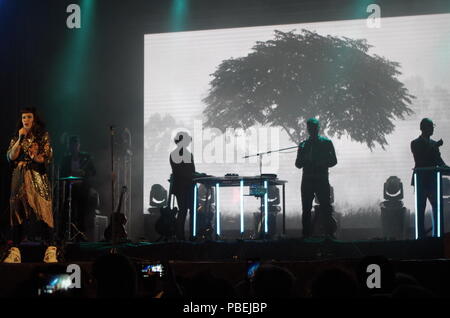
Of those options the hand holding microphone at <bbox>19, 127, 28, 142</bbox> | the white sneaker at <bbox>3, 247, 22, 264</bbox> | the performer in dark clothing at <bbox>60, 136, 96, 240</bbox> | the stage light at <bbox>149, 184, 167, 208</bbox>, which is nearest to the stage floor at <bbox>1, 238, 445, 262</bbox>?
the white sneaker at <bbox>3, 247, 22, 264</bbox>

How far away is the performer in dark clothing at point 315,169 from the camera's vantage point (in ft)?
27.5

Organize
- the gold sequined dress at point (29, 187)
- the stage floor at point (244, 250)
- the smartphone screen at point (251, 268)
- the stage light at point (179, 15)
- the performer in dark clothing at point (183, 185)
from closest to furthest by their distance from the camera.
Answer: the smartphone screen at point (251, 268) → the gold sequined dress at point (29, 187) → the stage floor at point (244, 250) → the performer in dark clothing at point (183, 185) → the stage light at point (179, 15)

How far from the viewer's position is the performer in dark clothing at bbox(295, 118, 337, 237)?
8383mm

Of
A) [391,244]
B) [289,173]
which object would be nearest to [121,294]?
[391,244]

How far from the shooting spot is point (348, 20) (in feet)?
39.5

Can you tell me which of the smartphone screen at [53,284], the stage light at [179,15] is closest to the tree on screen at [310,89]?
the stage light at [179,15]

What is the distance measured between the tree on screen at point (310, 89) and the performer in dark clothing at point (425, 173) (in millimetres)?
3169

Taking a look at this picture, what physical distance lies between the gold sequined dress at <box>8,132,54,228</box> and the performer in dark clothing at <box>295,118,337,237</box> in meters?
3.50

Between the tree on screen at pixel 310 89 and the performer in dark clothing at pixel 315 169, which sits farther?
the tree on screen at pixel 310 89

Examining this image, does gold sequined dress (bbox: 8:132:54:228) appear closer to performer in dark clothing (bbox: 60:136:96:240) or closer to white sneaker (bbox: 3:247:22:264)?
white sneaker (bbox: 3:247:22:264)

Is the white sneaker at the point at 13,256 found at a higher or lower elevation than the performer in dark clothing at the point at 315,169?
lower

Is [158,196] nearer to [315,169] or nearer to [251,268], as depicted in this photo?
[315,169]

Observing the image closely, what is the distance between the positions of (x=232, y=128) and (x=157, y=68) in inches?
84.3

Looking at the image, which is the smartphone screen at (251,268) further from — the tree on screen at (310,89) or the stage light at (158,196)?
the tree on screen at (310,89)
